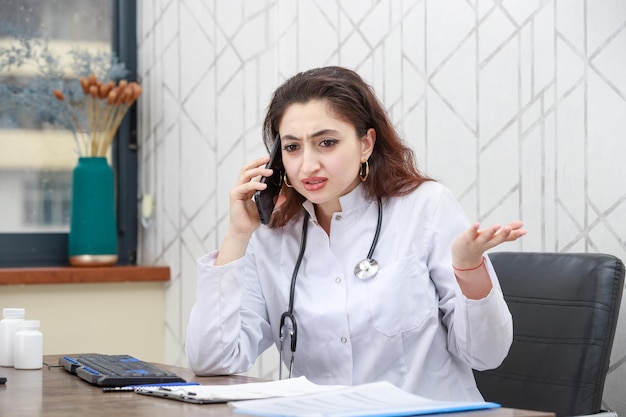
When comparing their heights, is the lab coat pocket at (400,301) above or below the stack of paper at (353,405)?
above

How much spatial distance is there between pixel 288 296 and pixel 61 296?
160 cm

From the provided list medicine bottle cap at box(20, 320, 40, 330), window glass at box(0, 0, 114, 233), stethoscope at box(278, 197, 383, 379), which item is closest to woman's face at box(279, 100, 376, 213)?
stethoscope at box(278, 197, 383, 379)

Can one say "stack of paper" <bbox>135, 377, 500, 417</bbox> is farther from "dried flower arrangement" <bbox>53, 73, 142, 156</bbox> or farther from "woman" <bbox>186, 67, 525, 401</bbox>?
"dried flower arrangement" <bbox>53, 73, 142, 156</bbox>

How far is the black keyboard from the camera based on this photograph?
1.67m

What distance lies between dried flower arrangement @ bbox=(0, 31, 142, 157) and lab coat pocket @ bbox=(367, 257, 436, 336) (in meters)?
1.82

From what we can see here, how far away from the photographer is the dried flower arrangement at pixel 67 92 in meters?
3.56

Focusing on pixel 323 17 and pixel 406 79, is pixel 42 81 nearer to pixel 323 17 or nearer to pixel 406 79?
pixel 323 17

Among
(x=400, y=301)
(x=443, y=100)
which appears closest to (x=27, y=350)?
(x=400, y=301)

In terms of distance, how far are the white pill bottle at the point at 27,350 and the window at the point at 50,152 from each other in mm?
1604

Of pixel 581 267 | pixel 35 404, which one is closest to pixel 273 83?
pixel 581 267

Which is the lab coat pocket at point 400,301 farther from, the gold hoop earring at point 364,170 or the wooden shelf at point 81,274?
the wooden shelf at point 81,274

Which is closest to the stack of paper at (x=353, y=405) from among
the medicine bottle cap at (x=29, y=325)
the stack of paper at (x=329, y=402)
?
the stack of paper at (x=329, y=402)

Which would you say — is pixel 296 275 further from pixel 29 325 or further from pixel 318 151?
pixel 29 325

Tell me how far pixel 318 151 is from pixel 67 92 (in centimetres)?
181
